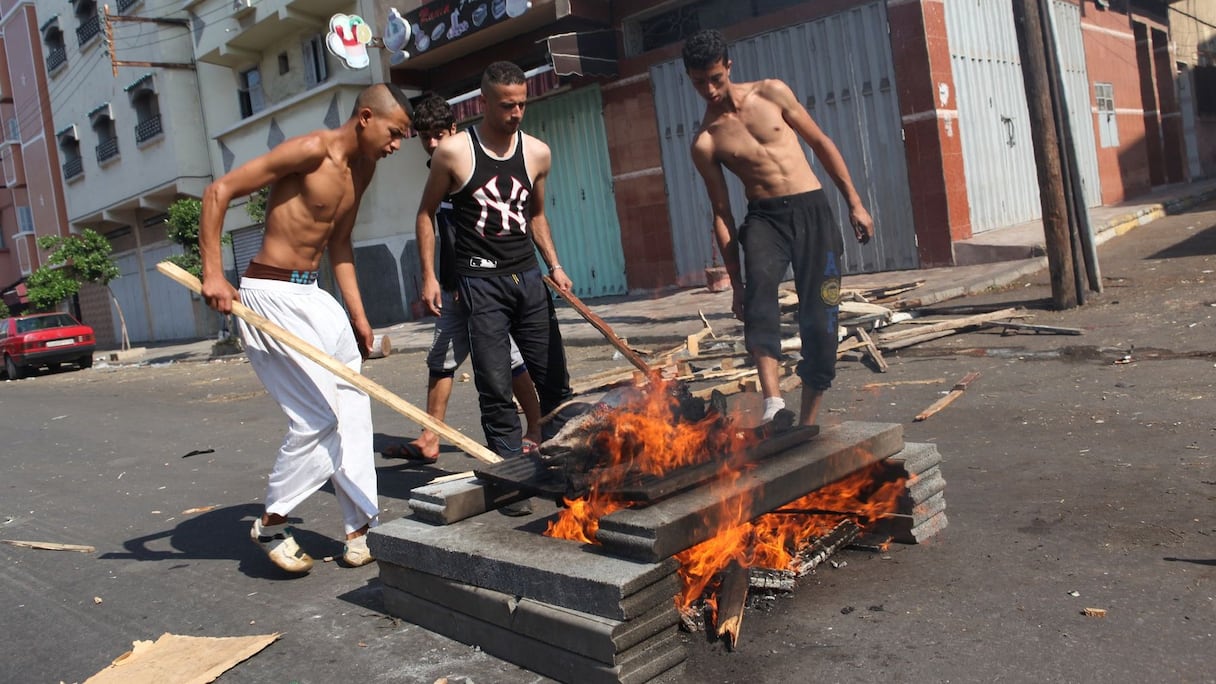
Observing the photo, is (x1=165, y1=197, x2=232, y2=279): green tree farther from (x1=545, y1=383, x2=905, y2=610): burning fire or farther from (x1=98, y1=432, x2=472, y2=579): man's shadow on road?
(x1=545, y1=383, x2=905, y2=610): burning fire

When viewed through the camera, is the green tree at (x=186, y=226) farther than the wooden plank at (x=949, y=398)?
Yes

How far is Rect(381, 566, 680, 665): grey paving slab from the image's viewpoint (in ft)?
8.21

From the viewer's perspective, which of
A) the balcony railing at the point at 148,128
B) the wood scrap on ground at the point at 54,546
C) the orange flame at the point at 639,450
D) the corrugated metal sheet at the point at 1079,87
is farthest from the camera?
the balcony railing at the point at 148,128

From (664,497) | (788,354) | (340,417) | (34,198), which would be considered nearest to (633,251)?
(788,354)

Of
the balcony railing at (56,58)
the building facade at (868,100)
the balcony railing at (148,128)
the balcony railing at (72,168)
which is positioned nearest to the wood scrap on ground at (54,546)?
the building facade at (868,100)

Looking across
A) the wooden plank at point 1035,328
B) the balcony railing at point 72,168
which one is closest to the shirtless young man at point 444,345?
the wooden plank at point 1035,328

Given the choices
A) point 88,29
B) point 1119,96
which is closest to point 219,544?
point 1119,96

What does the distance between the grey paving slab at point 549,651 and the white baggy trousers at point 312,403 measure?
92cm

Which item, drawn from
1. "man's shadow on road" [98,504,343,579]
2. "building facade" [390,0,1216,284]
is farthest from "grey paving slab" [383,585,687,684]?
"building facade" [390,0,1216,284]

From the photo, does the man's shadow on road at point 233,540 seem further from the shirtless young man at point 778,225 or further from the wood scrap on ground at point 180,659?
the shirtless young man at point 778,225

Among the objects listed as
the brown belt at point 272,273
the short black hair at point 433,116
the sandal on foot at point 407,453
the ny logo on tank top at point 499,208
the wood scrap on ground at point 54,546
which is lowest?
the wood scrap on ground at point 54,546

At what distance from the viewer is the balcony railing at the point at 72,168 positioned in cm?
3248

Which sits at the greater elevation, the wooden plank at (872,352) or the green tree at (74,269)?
the green tree at (74,269)

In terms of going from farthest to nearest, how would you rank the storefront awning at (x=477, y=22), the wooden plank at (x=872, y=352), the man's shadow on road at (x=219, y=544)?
the storefront awning at (x=477, y=22), the wooden plank at (x=872, y=352), the man's shadow on road at (x=219, y=544)
